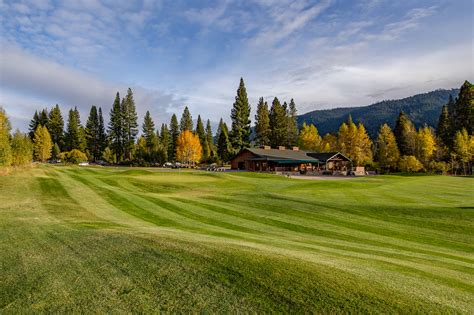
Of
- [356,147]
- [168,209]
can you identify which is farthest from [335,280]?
[356,147]

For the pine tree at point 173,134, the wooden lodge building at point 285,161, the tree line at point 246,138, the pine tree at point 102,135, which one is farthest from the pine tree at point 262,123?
the pine tree at point 102,135

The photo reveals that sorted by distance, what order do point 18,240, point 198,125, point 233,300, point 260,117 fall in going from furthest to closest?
point 198,125, point 260,117, point 18,240, point 233,300

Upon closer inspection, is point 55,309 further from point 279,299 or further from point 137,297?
point 279,299

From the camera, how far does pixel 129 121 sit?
9350cm

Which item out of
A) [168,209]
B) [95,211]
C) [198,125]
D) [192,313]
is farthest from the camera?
[198,125]

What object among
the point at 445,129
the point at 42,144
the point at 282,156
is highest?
the point at 445,129

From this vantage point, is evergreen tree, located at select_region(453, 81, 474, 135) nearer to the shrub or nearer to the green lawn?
the shrub

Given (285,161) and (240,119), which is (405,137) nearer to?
(285,161)

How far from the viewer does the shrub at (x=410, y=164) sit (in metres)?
65.2

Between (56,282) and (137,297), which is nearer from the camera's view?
(137,297)

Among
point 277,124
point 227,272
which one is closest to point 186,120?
point 277,124

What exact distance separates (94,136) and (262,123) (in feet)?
181

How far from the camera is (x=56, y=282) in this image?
5.31 m

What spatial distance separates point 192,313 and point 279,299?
4.22 feet
